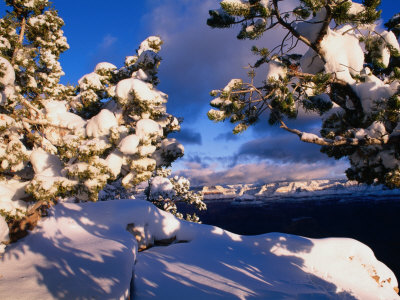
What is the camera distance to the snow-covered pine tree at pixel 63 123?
715 cm

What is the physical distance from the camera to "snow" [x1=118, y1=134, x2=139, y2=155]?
8836 mm

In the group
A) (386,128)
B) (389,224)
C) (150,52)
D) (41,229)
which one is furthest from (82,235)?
(389,224)

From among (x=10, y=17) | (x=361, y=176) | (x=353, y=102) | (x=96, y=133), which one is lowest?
(x=361, y=176)

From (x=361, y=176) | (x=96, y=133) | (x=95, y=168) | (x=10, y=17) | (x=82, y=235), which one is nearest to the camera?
(x=361, y=176)

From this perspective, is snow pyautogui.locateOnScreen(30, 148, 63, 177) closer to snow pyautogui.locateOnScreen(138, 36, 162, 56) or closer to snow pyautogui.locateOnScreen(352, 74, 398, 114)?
snow pyautogui.locateOnScreen(138, 36, 162, 56)

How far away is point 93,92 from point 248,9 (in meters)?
10.2

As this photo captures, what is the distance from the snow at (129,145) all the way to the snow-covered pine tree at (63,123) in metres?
0.04

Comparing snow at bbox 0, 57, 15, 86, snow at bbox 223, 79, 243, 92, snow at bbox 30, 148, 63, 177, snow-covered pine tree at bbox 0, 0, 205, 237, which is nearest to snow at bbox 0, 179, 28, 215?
snow-covered pine tree at bbox 0, 0, 205, 237

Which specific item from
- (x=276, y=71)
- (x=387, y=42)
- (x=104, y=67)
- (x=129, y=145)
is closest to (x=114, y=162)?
(x=129, y=145)

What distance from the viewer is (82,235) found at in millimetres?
6418

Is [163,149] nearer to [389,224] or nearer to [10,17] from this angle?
[10,17]

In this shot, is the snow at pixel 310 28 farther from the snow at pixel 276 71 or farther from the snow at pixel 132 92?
the snow at pixel 132 92

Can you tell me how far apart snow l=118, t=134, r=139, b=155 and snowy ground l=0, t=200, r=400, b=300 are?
1988mm

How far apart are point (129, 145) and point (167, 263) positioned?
15.1 feet
